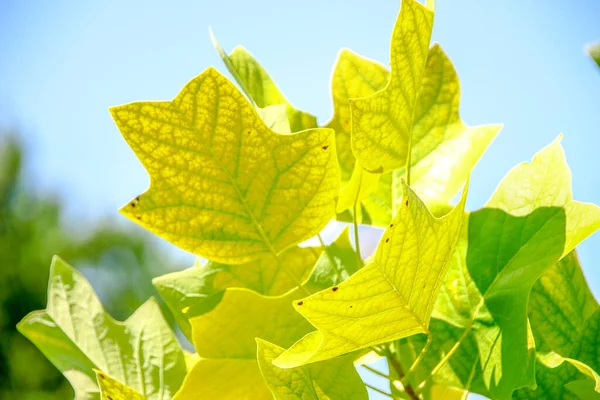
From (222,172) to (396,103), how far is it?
13 cm

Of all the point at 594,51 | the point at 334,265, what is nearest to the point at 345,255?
the point at 334,265

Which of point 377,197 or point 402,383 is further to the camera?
point 377,197

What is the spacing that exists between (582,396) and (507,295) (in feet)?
0.28

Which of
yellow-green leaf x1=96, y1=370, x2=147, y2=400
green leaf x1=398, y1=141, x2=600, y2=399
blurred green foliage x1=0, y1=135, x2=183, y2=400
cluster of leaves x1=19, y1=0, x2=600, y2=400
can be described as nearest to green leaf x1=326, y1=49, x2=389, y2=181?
cluster of leaves x1=19, y1=0, x2=600, y2=400

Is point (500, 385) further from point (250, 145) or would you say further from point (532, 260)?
point (250, 145)

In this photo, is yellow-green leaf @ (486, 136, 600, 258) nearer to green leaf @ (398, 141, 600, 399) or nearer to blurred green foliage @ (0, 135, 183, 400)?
green leaf @ (398, 141, 600, 399)

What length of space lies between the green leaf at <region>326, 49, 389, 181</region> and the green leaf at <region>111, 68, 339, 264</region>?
10 centimetres

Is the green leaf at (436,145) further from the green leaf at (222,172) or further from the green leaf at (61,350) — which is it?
the green leaf at (61,350)

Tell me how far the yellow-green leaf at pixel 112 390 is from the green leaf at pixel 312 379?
0.10m

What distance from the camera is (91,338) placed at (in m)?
0.54

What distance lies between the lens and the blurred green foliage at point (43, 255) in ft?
23.8

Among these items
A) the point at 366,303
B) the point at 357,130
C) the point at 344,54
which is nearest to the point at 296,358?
the point at 366,303

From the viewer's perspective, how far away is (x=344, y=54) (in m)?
0.52

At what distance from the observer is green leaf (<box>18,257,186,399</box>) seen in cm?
52
